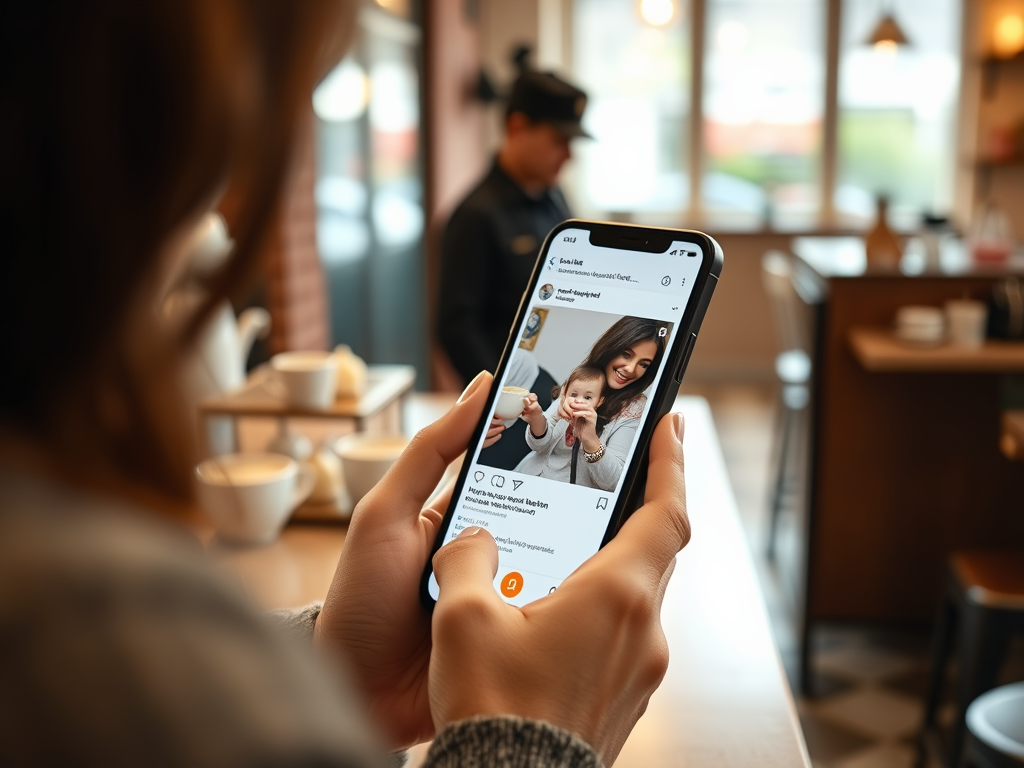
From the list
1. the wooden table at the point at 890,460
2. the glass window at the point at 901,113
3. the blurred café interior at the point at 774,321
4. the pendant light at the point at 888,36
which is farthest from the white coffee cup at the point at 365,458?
the glass window at the point at 901,113

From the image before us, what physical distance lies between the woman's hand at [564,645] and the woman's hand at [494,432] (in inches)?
7.4

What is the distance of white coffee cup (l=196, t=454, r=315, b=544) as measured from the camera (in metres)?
1.19

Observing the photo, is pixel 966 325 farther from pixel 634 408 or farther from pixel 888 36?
pixel 888 36

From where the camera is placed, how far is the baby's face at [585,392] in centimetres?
77

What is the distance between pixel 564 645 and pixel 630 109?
19.6 feet

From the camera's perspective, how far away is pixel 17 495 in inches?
9.6

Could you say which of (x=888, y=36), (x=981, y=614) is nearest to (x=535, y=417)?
(x=981, y=614)

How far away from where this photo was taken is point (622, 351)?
0.78 meters

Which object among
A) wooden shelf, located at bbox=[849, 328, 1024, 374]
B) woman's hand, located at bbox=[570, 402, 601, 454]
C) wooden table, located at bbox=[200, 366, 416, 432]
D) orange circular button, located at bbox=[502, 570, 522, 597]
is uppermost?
woman's hand, located at bbox=[570, 402, 601, 454]

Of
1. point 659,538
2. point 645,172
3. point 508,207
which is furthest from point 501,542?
point 645,172

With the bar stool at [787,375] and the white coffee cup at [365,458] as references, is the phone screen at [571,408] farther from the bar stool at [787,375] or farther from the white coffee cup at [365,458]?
the bar stool at [787,375]

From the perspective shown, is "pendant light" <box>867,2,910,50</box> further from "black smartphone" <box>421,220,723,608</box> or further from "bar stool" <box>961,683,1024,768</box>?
"black smartphone" <box>421,220,723,608</box>

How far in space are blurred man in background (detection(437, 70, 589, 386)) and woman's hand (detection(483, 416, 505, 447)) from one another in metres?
1.50

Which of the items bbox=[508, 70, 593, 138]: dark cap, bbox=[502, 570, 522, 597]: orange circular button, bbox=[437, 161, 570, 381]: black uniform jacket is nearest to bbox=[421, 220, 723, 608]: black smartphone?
bbox=[502, 570, 522, 597]: orange circular button
